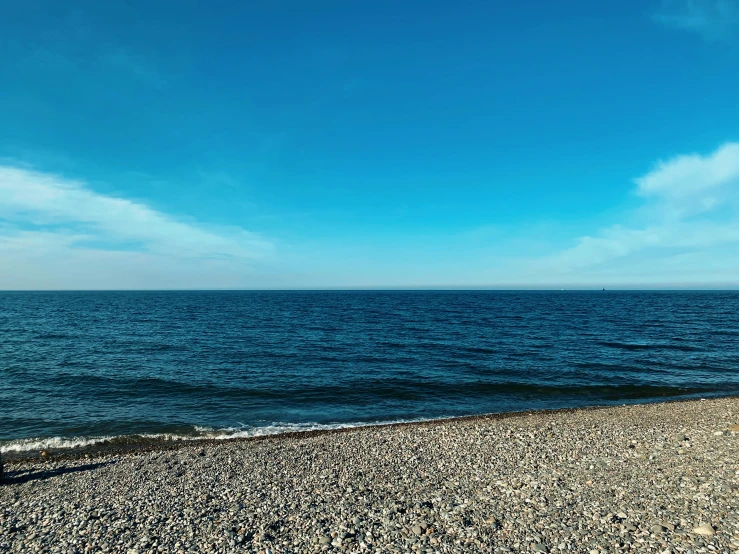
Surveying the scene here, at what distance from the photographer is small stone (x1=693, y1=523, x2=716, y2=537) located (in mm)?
8375

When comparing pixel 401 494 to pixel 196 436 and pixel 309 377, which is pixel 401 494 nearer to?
pixel 196 436

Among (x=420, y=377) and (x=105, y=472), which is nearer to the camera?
(x=105, y=472)

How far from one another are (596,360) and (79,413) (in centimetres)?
3692

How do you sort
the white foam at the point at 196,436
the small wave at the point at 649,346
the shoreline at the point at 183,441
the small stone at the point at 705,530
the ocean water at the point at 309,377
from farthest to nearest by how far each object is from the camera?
1. the small wave at the point at 649,346
2. the ocean water at the point at 309,377
3. the white foam at the point at 196,436
4. the shoreline at the point at 183,441
5. the small stone at the point at 705,530

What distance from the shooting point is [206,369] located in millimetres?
31047

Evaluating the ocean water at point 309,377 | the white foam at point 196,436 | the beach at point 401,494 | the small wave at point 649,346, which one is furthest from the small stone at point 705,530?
the small wave at point 649,346

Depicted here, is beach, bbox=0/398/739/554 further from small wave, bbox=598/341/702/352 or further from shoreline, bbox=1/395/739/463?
small wave, bbox=598/341/702/352

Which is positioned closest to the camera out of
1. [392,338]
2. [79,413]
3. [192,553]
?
[192,553]

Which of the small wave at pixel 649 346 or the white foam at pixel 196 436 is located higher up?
the small wave at pixel 649 346

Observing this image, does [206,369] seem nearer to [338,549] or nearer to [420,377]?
[420,377]

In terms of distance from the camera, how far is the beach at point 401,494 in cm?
862

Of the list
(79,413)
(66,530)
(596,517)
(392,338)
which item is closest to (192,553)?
(66,530)

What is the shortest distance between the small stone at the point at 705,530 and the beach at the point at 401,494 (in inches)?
1.3

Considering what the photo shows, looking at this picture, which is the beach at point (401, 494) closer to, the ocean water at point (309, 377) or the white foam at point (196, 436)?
the white foam at point (196, 436)
